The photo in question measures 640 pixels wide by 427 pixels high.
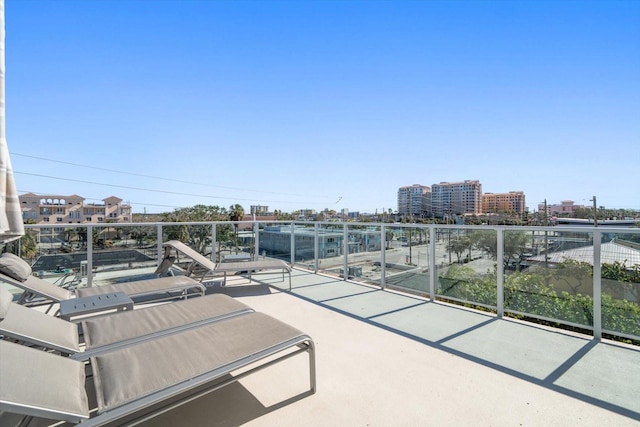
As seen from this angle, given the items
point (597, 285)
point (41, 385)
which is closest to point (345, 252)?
point (597, 285)

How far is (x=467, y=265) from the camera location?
14.3 feet

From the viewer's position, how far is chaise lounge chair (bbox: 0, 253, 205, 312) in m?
3.07

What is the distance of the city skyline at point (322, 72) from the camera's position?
9.71 meters

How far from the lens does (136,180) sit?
67.9m

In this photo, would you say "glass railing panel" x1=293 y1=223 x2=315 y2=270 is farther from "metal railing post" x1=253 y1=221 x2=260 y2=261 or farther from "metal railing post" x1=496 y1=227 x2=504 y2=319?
"metal railing post" x1=496 y1=227 x2=504 y2=319

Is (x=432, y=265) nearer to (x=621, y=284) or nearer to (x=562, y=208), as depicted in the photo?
(x=621, y=284)

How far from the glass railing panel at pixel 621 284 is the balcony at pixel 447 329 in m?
0.01

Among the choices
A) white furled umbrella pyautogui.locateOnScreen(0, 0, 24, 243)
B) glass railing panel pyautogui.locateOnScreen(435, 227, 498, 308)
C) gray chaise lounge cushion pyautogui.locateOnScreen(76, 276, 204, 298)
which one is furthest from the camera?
glass railing panel pyautogui.locateOnScreen(435, 227, 498, 308)

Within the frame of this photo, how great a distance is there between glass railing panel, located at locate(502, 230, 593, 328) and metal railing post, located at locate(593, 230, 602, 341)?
0.11 ft

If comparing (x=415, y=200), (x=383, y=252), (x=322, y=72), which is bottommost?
(x=383, y=252)

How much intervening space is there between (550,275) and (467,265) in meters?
0.96

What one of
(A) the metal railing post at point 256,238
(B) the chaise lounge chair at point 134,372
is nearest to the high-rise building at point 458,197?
(A) the metal railing post at point 256,238

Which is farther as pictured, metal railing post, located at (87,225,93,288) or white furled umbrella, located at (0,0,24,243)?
metal railing post, located at (87,225,93,288)

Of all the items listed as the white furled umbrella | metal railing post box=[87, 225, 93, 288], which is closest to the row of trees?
the white furled umbrella
